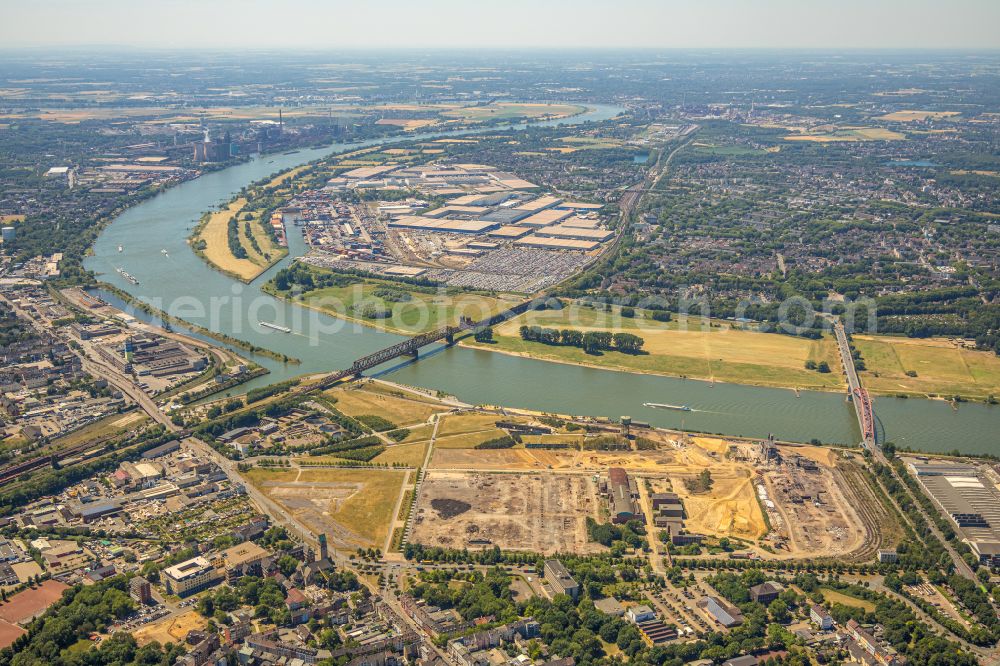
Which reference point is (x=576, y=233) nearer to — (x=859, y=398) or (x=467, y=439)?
(x=859, y=398)

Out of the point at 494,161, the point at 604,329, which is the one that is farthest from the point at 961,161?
the point at 604,329

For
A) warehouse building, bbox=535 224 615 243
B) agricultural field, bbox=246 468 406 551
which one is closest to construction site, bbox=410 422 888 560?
agricultural field, bbox=246 468 406 551

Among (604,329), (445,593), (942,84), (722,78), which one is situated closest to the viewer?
(445,593)

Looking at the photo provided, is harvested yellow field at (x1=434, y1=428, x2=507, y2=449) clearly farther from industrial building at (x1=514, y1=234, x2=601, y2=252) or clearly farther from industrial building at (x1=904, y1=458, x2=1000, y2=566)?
industrial building at (x1=514, y1=234, x2=601, y2=252)

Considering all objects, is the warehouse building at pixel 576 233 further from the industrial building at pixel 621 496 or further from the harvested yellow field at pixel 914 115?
the harvested yellow field at pixel 914 115

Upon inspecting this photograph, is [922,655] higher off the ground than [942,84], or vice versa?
[942,84]

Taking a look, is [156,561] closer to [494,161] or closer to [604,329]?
[604,329]

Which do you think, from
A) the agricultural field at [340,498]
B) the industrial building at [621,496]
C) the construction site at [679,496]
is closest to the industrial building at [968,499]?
the construction site at [679,496]
